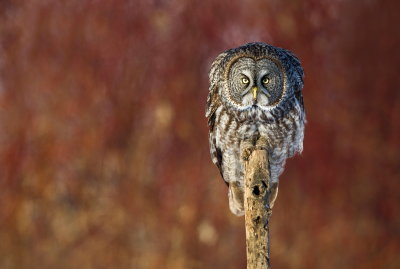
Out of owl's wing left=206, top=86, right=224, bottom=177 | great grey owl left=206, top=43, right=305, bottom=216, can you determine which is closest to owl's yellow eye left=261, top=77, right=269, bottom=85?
great grey owl left=206, top=43, right=305, bottom=216

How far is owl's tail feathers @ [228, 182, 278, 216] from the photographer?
2.88 m

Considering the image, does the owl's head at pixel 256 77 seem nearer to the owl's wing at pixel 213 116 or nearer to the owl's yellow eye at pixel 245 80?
the owl's yellow eye at pixel 245 80

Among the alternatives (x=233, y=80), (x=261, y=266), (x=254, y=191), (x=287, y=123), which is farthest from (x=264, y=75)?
(x=261, y=266)

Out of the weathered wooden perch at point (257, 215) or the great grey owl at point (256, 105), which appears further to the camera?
the great grey owl at point (256, 105)

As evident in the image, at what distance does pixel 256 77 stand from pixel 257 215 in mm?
597

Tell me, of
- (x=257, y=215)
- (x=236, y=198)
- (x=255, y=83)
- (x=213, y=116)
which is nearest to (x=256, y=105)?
(x=255, y=83)

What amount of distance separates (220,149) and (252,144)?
0.31m

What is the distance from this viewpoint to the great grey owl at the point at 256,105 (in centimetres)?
242

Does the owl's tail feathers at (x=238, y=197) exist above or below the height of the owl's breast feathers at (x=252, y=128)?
below

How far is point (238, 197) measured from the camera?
9.75 ft

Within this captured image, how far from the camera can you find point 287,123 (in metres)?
2.63

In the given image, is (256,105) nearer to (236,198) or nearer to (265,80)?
(265,80)

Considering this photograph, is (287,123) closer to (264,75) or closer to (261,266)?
(264,75)

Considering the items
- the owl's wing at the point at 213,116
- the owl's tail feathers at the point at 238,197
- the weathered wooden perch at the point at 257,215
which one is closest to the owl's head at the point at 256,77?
the owl's wing at the point at 213,116
